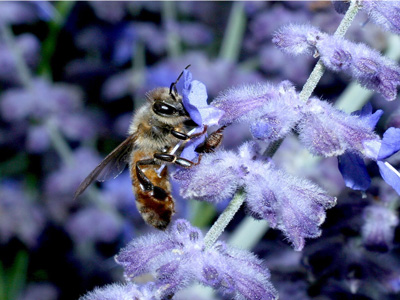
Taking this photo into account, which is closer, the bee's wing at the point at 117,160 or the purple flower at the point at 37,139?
the bee's wing at the point at 117,160

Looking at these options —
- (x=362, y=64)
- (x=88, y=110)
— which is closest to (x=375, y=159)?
(x=362, y=64)

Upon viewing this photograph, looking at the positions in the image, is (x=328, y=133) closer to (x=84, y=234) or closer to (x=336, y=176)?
(x=336, y=176)

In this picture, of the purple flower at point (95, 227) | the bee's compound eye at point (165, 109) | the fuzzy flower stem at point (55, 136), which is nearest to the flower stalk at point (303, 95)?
the bee's compound eye at point (165, 109)

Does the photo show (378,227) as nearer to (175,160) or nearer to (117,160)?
(175,160)

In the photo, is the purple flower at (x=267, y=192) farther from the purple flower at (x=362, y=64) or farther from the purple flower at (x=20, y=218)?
the purple flower at (x=20, y=218)

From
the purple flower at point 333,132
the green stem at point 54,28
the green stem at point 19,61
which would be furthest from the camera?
the green stem at point 19,61

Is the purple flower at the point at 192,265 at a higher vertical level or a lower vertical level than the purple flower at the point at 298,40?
lower

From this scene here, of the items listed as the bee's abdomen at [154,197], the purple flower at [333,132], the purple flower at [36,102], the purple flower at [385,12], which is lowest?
the purple flower at [36,102]

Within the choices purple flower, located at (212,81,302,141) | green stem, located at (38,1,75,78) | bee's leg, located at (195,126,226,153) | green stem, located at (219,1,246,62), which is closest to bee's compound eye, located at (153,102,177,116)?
bee's leg, located at (195,126,226,153)
